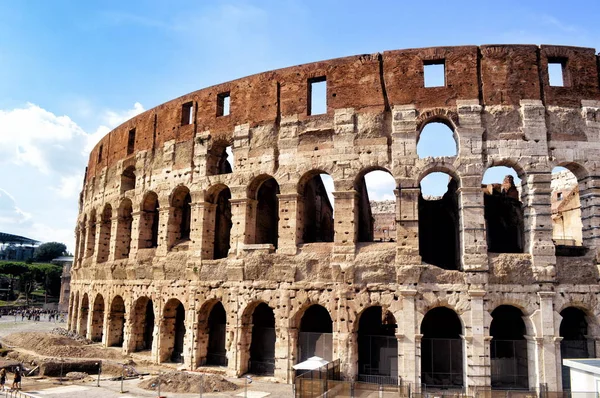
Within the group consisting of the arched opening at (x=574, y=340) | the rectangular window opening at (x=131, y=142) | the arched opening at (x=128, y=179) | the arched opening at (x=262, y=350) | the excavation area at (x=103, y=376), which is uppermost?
the rectangular window opening at (x=131, y=142)

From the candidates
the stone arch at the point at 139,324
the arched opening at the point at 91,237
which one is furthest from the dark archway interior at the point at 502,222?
the arched opening at the point at 91,237

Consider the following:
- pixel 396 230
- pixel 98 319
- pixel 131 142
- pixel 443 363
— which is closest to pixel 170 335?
pixel 98 319

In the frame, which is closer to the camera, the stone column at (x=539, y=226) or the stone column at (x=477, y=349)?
the stone column at (x=477, y=349)

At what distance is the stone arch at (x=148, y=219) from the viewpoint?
69.2 feet

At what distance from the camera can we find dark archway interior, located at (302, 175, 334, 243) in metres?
18.9

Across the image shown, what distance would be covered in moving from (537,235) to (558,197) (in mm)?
18674

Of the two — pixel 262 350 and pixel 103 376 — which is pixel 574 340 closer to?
pixel 262 350

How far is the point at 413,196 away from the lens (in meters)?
14.9

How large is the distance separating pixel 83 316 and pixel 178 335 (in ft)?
28.7

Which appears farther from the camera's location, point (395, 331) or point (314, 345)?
point (395, 331)

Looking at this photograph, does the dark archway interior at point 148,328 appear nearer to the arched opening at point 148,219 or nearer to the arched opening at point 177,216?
the arched opening at point 148,219

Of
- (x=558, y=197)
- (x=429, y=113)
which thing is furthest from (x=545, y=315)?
(x=558, y=197)

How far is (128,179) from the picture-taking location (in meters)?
23.6

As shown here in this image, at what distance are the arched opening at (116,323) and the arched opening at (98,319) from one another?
1917mm
